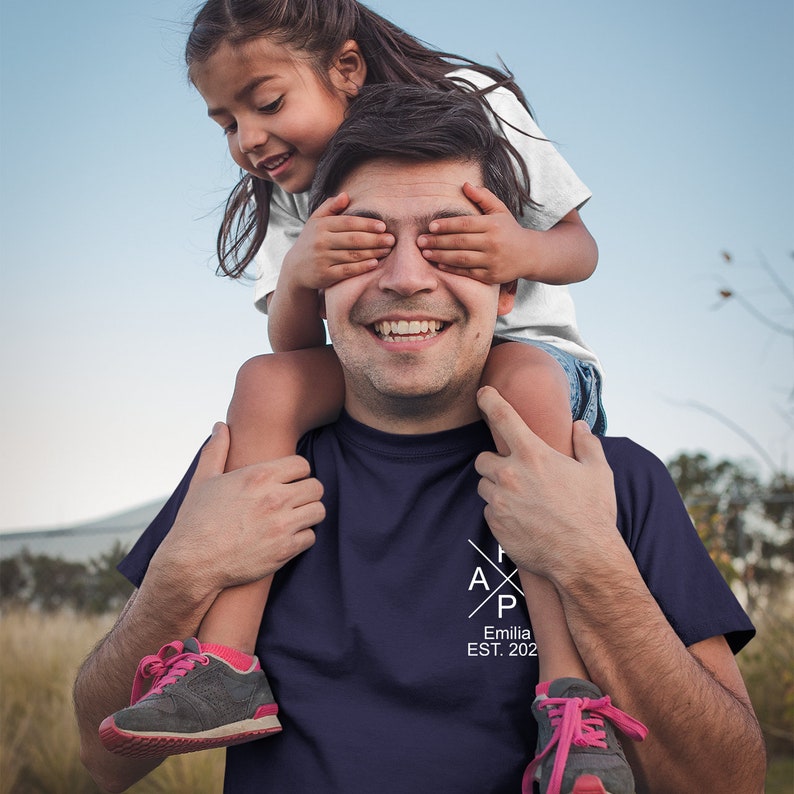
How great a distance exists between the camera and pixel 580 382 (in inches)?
119

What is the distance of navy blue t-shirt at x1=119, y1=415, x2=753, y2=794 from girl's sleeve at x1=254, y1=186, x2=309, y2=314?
1.20m

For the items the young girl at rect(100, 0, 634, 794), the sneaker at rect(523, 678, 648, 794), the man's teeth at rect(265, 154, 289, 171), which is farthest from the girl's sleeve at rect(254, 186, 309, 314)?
the sneaker at rect(523, 678, 648, 794)

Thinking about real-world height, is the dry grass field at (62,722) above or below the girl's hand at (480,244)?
below

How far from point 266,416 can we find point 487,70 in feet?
5.15

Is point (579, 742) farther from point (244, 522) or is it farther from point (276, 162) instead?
point (276, 162)

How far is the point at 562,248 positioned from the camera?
9.65ft

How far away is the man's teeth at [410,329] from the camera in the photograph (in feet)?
8.18

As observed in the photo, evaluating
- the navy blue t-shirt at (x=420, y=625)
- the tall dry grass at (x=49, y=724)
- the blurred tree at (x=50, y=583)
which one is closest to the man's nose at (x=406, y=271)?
the navy blue t-shirt at (x=420, y=625)

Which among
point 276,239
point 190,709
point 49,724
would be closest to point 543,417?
point 190,709

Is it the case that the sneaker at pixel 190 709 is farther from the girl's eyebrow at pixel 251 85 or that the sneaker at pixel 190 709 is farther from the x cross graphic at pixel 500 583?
the girl's eyebrow at pixel 251 85

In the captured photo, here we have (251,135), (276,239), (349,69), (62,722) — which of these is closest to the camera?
(251,135)

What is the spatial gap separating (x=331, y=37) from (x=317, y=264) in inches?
45.5

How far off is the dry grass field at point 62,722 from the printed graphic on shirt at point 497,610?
4.20 meters

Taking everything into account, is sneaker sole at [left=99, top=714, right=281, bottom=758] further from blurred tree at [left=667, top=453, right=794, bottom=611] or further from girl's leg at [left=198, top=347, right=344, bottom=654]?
blurred tree at [left=667, top=453, right=794, bottom=611]
